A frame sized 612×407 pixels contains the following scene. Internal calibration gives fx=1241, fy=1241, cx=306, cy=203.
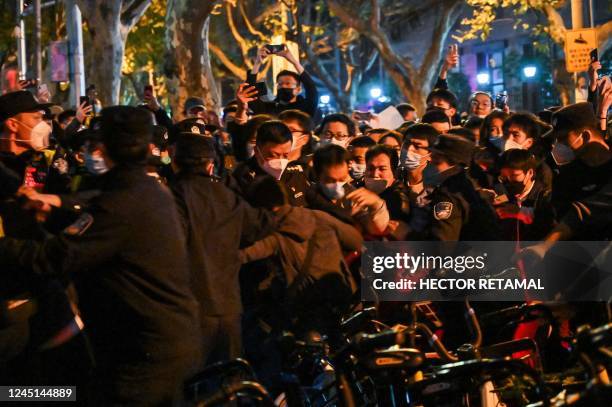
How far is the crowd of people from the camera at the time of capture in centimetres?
596

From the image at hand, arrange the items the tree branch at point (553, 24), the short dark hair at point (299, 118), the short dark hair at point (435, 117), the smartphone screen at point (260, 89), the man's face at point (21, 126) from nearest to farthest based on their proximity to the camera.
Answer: the man's face at point (21, 126), the short dark hair at point (299, 118), the short dark hair at point (435, 117), the smartphone screen at point (260, 89), the tree branch at point (553, 24)

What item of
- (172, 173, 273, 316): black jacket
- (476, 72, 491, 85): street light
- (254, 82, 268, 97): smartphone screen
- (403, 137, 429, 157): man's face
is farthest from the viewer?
(476, 72, 491, 85): street light

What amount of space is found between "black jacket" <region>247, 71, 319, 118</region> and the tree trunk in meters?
10.4

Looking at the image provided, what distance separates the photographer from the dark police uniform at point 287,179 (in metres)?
8.69

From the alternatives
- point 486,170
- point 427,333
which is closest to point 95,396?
point 427,333

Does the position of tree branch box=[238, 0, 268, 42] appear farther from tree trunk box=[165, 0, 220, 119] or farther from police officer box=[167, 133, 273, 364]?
police officer box=[167, 133, 273, 364]

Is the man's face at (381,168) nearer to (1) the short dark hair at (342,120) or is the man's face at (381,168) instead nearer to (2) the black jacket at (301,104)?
(1) the short dark hair at (342,120)

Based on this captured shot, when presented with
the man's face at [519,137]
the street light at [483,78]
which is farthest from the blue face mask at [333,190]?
the street light at [483,78]

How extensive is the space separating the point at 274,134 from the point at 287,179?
0.37m

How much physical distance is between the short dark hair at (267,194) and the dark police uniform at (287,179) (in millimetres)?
381

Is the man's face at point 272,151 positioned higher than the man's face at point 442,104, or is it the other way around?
the man's face at point 442,104

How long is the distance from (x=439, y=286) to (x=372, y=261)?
492 mm

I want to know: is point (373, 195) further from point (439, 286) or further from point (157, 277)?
point (157, 277)

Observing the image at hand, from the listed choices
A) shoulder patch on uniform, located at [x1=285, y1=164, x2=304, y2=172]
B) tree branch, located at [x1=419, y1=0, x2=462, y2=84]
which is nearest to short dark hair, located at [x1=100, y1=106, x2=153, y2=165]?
shoulder patch on uniform, located at [x1=285, y1=164, x2=304, y2=172]
